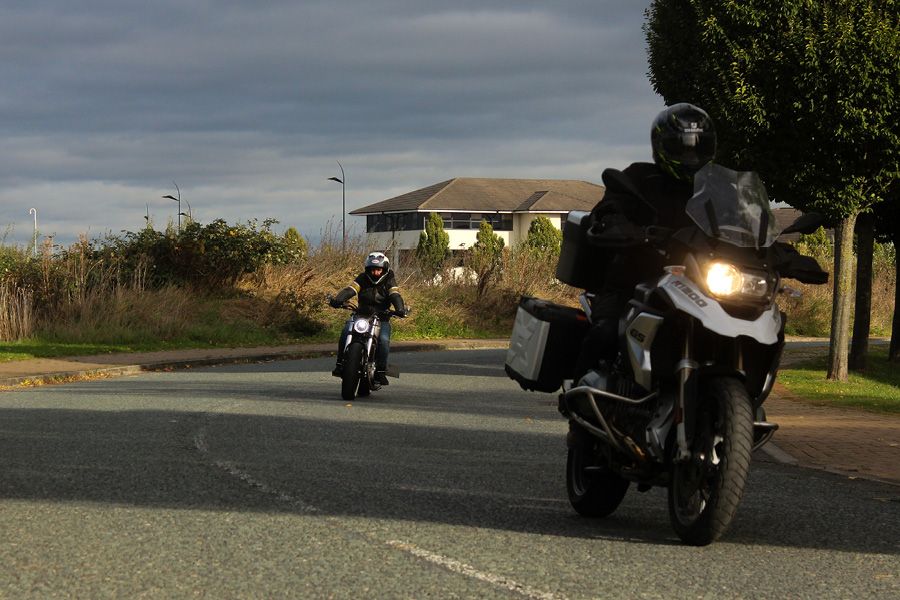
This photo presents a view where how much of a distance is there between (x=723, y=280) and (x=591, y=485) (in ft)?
5.21

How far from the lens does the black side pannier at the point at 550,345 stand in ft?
21.6

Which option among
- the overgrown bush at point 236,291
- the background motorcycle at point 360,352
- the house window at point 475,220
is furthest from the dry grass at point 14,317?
the house window at point 475,220

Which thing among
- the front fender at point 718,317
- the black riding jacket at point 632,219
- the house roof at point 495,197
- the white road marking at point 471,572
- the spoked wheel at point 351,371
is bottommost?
the spoked wheel at point 351,371

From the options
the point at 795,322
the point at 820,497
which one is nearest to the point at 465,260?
the point at 795,322

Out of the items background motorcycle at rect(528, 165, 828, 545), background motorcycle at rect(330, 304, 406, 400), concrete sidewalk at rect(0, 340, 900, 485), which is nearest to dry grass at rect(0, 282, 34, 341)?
concrete sidewalk at rect(0, 340, 900, 485)

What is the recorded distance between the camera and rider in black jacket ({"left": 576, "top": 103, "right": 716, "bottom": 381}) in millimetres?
6172

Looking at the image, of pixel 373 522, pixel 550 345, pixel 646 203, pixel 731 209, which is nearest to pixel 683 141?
pixel 646 203

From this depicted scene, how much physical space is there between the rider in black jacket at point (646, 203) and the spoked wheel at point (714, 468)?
0.82 meters

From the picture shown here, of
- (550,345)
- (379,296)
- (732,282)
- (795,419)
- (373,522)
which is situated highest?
(732,282)

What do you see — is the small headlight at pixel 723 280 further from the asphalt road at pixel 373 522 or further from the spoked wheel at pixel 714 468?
the asphalt road at pixel 373 522

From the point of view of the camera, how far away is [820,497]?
7.75 meters

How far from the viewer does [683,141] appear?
6.29 meters

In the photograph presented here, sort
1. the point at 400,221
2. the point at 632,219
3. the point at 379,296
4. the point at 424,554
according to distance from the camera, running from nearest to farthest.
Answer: the point at 424,554 → the point at 632,219 → the point at 379,296 → the point at 400,221

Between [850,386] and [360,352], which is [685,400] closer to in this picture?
[360,352]
